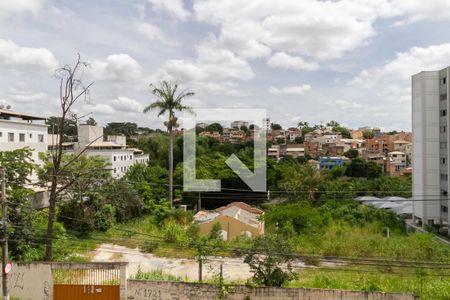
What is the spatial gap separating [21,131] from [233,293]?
2370 cm

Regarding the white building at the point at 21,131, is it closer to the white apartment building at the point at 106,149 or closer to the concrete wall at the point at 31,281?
the white apartment building at the point at 106,149

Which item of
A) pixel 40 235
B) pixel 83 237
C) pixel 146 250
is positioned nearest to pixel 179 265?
pixel 146 250

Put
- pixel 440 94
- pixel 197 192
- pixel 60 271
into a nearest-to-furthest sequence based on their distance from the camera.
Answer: pixel 60 271
pixel 440 94
pixel 197 192

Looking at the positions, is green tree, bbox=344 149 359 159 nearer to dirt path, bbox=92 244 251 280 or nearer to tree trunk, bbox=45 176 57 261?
dirt path, bbox=92 244 251 280

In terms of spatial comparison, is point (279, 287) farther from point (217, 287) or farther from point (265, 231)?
point (265, 231)

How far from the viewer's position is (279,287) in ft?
31.7

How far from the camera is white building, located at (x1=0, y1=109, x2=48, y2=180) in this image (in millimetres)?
24922

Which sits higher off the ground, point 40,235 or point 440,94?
point 440,94

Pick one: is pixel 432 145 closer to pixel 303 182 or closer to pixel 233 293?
pixel 303 182

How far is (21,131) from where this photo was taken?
26766mm

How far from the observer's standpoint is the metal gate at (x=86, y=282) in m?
9.75

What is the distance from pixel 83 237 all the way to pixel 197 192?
483 inches

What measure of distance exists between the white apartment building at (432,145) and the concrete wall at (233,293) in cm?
2040

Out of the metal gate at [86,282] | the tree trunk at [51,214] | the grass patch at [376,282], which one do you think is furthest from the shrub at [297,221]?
the tree trunk at [51,214]
